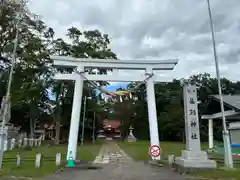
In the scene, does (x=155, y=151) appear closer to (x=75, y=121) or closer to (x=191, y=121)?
(x=191, y=121)

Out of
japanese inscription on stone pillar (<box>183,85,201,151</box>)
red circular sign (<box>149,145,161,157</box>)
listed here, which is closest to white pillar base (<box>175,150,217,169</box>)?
japanese inscription on stone pillar (<box>183,85,201,151</box>)

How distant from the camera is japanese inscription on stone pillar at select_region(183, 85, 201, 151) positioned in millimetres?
12391

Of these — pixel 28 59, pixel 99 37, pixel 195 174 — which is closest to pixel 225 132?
pixel 195 174

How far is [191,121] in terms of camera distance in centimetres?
1296

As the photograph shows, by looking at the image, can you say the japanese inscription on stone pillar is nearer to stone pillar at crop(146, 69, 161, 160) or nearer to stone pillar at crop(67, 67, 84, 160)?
stone pillar at crop(146, 69, 161, 160)

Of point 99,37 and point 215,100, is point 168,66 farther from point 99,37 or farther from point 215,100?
point 99,37

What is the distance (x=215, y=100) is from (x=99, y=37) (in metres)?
22.3

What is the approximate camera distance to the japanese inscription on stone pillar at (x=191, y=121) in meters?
12.4

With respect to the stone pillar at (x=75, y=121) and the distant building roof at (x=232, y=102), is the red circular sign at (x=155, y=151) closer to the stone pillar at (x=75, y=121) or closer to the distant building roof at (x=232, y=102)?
the stone pillar at (x=75, y=121)

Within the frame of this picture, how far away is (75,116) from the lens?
16.8 metres

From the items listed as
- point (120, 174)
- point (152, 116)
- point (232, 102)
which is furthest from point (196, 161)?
point (232, 102)

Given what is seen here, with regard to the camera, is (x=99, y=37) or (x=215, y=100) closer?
(x=215, y=100)

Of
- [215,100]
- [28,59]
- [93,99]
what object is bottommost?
[215,100]

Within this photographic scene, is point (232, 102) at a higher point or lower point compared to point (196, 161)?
higher
